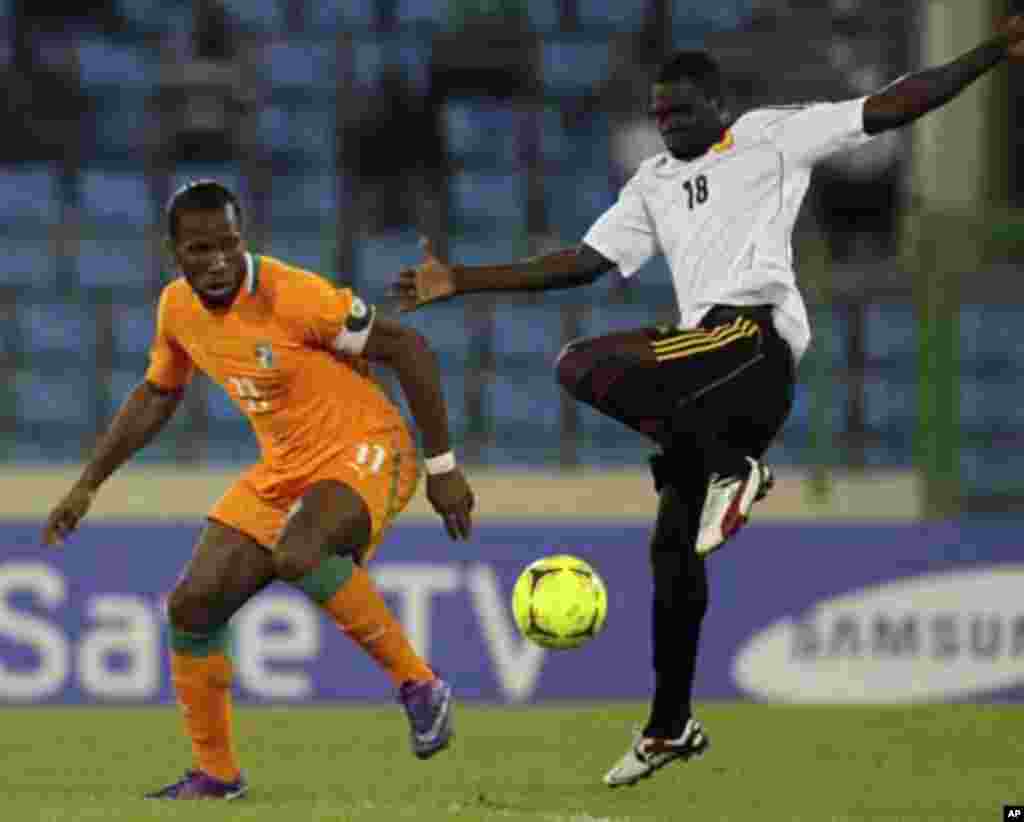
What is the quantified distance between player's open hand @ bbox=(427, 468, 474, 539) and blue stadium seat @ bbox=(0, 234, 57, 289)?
21.6 ft

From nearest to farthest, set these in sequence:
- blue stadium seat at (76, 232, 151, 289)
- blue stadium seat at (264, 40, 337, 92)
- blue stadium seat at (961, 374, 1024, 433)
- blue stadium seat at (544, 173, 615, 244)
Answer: blue stadium seat at (961, 374, 1024, 433), blue stadium seat at (76, 232, 151, 289), blue stadium seat at (544, 173, 615, 244), blue stadium seat at (264, 40, 337, 92)

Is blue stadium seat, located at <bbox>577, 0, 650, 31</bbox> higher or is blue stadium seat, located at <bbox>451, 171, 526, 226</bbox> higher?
blue stadium seat, located at <bbox>577, 0, 650, 31</bbox>

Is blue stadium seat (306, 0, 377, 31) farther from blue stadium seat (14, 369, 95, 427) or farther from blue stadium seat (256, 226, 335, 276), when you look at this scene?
blue stadium seat (14, 369, 95, 427)

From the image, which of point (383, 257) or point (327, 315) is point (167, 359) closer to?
point (327, 315)

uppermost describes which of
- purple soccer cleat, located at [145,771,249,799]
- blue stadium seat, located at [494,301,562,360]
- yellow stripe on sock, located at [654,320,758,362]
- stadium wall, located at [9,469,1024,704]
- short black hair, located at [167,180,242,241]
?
short black hair, located at [167,180,242,241]

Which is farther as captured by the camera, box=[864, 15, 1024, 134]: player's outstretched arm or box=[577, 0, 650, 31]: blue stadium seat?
box=[577, 0, 650, 31]: blue stadium seat

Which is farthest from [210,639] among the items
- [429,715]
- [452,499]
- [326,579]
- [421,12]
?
[421,12]

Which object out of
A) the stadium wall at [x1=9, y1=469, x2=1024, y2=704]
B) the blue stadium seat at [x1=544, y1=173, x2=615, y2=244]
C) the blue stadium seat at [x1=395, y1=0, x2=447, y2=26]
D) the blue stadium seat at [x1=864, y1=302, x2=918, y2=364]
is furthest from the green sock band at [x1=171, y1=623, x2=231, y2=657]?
the blue stadium seat at [x1=395, y1=0, x2=447, y2=26]

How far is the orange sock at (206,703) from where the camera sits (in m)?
7.38

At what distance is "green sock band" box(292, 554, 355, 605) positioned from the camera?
723 centimetres

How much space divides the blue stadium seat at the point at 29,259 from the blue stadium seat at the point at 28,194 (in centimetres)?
62

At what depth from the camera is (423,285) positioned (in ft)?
22.7

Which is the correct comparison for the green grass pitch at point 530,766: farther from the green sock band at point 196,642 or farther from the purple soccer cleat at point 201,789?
the green sock band at point 196,642

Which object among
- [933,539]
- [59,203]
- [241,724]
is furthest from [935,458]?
[59,203]
